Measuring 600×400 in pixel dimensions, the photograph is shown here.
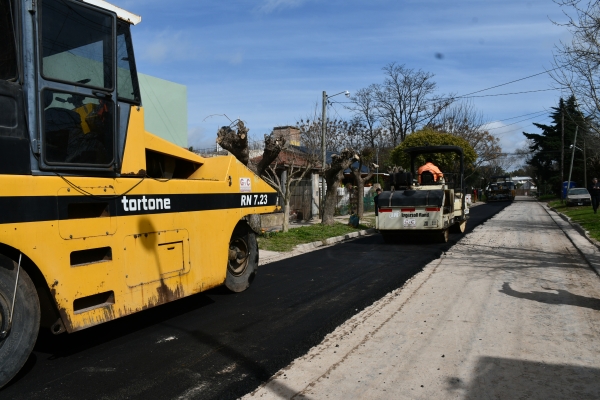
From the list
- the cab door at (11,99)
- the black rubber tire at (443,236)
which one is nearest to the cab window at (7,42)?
the cab door at (11,99)

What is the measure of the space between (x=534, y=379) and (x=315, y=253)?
27.6ft

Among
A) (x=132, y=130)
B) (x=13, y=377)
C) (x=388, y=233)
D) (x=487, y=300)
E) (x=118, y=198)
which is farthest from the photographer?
(x=388, y=233)

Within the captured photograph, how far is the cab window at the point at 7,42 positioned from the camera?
4.07m

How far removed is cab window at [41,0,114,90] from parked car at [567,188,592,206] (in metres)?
34.0

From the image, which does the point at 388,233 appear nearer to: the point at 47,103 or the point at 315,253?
the point at 315,253

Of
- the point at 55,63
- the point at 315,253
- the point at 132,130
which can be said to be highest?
the point at 55,63

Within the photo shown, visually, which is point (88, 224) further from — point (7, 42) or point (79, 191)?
point (7, 42)

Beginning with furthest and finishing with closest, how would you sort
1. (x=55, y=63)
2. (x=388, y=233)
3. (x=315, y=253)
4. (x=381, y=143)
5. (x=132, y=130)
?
(x=381, y=143)
(x=388, y=233)
(x=315, y=253)
(x=132, y=130)
(x=55, y=63)

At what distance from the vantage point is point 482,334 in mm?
5422

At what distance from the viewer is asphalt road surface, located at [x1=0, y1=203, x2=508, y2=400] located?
13.6 feet

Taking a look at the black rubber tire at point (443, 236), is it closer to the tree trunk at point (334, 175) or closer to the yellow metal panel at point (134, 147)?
the tree trunk at point (334, 175)

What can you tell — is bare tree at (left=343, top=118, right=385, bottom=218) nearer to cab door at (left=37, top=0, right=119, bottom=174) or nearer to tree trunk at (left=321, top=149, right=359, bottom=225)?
tree trunk at (left=321, top=149, right=359, bottom=225)

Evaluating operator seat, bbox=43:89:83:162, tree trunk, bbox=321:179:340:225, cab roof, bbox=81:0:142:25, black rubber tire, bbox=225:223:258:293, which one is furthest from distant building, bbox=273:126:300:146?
operator seat, bbox=43:89:83:162

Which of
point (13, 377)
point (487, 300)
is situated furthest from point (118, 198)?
point (487, 300)
